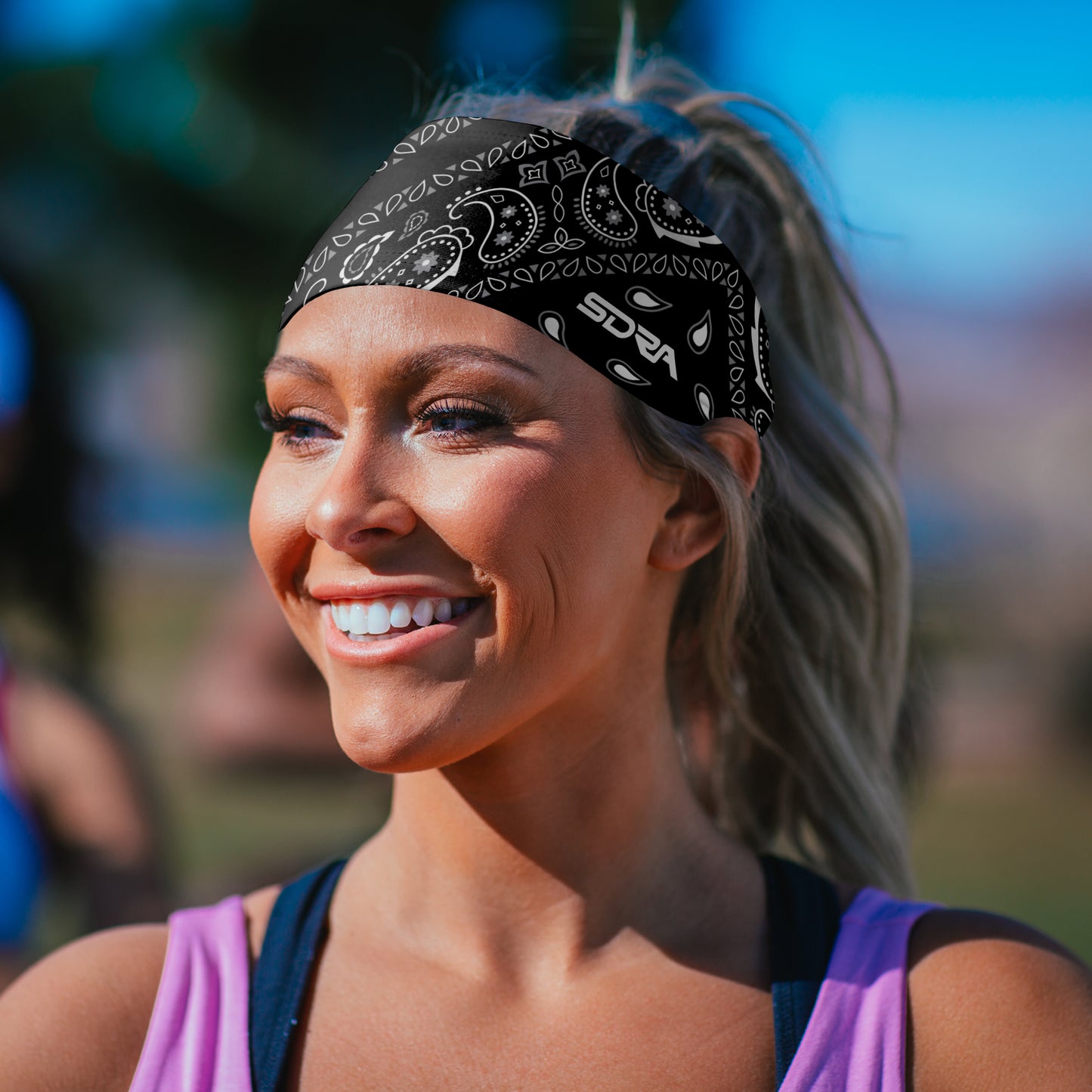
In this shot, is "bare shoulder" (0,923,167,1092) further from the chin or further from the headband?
the headband

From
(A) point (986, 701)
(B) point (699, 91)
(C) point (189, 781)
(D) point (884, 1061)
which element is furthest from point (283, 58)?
(A) point (986, 701)

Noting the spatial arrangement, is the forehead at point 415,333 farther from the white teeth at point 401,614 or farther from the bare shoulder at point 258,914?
the bare shoulder at point 258,914

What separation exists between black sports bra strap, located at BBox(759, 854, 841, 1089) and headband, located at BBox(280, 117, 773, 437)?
2.43 feet

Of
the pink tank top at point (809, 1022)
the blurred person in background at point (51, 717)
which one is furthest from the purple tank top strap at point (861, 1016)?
the blurred person in background at point (51, 717)

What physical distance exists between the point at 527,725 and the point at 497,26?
24.4 ft

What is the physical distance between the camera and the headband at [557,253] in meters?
1.94

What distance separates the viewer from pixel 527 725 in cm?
200

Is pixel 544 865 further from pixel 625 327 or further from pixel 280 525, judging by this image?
pixel 625 327

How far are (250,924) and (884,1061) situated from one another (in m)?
0.96

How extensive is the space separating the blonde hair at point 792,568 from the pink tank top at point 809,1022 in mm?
476

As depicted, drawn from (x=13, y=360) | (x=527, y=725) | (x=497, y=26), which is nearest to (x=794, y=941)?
(x=527, y=725)

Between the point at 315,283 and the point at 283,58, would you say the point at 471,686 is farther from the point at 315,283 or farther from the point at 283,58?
the point at 283,58

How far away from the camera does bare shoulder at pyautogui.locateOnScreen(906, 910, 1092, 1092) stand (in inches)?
71.9

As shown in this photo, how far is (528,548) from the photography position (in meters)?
1.83
